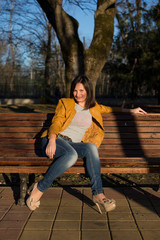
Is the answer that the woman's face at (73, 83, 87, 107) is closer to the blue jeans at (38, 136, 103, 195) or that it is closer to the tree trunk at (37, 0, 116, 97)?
the blue jeans at (38, 136, 103, 195)

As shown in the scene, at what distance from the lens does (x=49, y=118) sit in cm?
412

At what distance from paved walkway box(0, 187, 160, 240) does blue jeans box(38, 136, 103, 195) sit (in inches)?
11.8

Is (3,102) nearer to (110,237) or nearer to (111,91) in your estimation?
(111,91)

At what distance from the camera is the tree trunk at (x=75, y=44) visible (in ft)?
23.4

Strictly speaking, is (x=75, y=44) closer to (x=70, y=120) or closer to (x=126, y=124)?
(x=126, y=124)

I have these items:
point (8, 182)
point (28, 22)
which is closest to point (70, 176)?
point (8, 182)

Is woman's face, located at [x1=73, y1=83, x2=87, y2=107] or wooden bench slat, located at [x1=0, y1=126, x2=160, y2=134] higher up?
woman's face, located at [x1=73, y1=83, x2=87, y2=107]

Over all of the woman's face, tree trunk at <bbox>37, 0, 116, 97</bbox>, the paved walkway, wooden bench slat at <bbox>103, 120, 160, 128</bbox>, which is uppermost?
tree trunk at <bbox>37, 0, 116, 97</bbox>

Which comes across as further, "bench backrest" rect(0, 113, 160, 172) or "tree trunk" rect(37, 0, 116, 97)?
"tree trunk" rect(37, 0, 116, 97)

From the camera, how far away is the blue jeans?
129 inches

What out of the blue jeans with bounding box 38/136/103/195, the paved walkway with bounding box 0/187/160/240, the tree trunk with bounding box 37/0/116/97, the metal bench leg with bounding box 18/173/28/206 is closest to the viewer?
the paved walkway with bounding box 0/187/160/240

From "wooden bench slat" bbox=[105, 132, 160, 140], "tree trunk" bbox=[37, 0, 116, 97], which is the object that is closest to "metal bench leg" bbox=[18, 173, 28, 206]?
"wooden bench slat" bbox=[105, 132, 160, 140]

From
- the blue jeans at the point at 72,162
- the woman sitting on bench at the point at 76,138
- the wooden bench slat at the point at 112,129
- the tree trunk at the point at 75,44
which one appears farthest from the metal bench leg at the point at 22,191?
the tree trunk at the point at 75,44

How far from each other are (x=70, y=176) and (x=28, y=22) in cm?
1169
